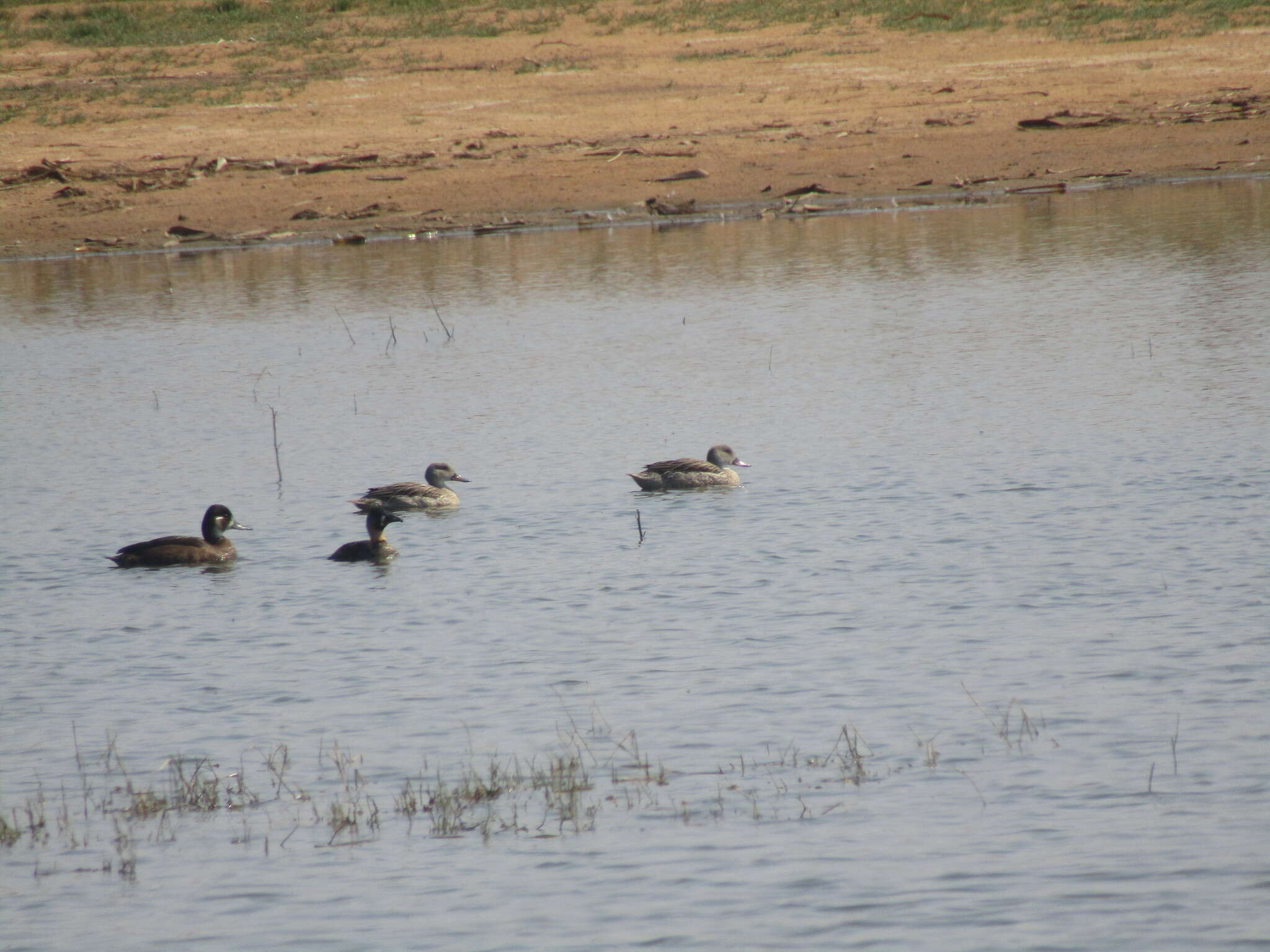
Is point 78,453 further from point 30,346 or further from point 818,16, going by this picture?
point 818,16

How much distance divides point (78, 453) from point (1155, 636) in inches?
424

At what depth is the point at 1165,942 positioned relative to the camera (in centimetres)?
596

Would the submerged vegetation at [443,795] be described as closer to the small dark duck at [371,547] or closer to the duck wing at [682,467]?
the small dark duck at [371,547]

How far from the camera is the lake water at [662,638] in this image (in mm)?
6711

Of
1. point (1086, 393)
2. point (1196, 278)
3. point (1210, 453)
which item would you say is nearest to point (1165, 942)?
point (1210, 453)

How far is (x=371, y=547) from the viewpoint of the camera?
1242cm

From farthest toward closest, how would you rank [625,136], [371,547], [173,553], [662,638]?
[625,136], [371,547], [173,553], [662,638]

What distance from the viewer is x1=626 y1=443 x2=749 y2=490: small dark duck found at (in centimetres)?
1386

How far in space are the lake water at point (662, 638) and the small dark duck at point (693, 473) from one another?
19 centimetres

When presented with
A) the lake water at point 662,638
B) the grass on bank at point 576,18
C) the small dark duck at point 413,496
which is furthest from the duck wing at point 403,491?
the grass on bank at point 576,18

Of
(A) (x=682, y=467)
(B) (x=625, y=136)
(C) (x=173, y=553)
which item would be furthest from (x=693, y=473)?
(B) (x=625, y=136)

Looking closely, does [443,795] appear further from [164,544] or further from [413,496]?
[413,496]

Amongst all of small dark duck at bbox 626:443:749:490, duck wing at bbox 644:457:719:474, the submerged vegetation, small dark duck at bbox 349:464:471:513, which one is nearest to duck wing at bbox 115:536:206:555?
small dark duck at bbox 349:464:471:513

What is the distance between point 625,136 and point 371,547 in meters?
22.4
